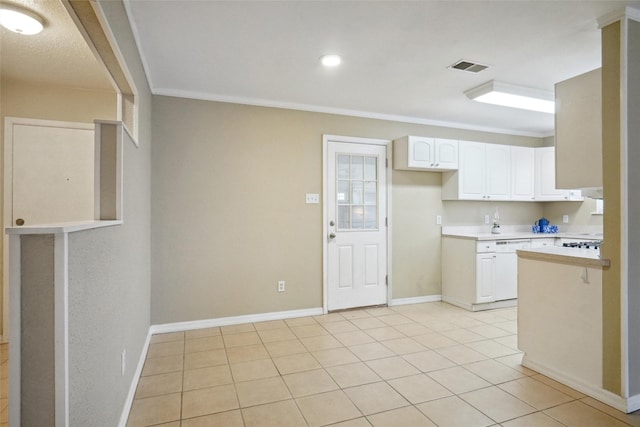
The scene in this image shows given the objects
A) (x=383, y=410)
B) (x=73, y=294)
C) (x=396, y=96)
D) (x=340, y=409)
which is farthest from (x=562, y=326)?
(x=73, y=294)

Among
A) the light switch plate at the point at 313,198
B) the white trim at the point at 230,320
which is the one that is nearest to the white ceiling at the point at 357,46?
the light switch plate at the point at 313,198

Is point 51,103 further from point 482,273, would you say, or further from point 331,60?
point 482,273

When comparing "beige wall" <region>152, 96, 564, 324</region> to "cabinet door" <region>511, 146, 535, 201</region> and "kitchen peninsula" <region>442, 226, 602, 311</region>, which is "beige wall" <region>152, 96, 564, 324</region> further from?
"cabinet door" <region>511, 146, 535, 201</region>

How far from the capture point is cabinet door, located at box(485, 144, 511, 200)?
4.63 metres

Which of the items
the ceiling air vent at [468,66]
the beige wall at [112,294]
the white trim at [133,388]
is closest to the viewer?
the beige wall at [112,294]

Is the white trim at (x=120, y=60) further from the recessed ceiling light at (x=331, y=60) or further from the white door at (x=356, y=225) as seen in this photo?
the white door at (x=356, y=225)

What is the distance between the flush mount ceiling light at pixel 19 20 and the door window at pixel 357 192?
114 inches

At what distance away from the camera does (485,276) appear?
4172 mm

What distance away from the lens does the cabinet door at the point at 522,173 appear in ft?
15.7

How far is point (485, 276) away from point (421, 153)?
172cm

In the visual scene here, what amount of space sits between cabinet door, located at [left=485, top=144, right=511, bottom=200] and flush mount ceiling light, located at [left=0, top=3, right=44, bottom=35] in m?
4.78

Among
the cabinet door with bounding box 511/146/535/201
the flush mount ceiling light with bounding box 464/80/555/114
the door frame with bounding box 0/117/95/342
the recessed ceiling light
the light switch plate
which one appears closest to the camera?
the recessed ceiling light

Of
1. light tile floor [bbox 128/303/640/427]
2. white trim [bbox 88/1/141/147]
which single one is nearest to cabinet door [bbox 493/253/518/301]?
light tile floor [bbox 128/303/640/427]

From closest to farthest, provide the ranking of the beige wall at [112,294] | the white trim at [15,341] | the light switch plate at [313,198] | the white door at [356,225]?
the white trim at [15,341]
the beige wall at [112,294]
the light switch plate at [313,198]
the white door at [356,225]
